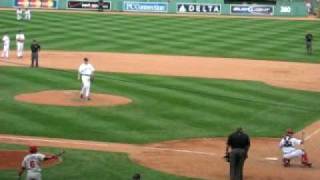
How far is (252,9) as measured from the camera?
80.1 meters

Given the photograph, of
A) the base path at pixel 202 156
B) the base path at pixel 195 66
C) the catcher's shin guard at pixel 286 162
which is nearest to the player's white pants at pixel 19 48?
the base path at pixel 195 66

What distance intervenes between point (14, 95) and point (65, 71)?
8399 millimetres

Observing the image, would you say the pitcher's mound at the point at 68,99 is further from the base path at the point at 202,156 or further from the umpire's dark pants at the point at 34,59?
the umpire's dark pants at the point at 34,59

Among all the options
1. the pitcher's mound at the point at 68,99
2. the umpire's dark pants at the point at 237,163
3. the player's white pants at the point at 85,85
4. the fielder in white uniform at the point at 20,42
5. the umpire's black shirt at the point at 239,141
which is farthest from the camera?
the fielder in white uniform at the point at 20,42

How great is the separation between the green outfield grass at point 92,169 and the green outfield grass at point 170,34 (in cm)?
3037

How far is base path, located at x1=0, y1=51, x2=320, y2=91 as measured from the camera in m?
37.3

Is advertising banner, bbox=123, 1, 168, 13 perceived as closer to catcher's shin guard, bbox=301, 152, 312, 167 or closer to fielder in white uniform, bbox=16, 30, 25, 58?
fielder in white uniform, bbox=16, 30, 25, 58

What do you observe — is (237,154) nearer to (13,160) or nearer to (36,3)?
(13,160)

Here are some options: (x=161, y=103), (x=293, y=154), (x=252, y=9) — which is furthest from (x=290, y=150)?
(x=252, y=9)

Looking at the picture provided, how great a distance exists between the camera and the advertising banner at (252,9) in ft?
263

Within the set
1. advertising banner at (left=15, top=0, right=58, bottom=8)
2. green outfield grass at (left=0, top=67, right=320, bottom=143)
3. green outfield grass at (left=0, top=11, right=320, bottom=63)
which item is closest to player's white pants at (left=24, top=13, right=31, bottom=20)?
green outfield grass at (left=0, top=11, right=320, bottom=63)

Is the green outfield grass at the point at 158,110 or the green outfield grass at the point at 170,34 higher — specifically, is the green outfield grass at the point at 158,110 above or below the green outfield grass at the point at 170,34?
below

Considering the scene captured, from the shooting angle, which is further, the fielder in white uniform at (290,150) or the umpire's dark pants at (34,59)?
the umpire's dark pants at (34,59)

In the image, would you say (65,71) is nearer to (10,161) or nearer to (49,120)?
(49,120)
